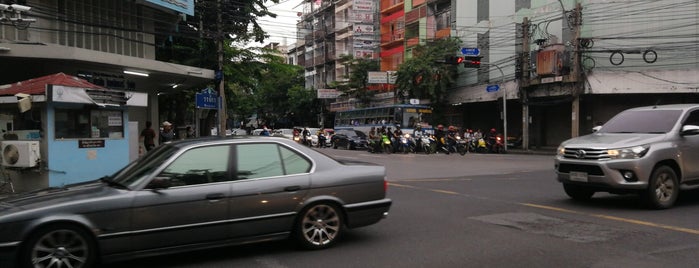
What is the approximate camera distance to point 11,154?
11.0 m

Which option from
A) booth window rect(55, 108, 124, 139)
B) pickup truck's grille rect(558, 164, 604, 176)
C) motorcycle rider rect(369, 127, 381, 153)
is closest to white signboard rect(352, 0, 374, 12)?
motorcycle rider rect(369, 127, 381, 153)

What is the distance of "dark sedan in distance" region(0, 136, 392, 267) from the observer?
16.4 feet

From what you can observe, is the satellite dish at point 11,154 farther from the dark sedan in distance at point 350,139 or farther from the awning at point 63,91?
the dark sedan in distance at point 350,139

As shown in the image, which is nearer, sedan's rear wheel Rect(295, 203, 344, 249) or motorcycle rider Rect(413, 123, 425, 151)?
sedan's rear wheel Rect(295, 203, 344, 249)

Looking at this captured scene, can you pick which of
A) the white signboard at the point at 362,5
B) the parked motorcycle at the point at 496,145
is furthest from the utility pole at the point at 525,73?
the white signboard at the point at 362,5

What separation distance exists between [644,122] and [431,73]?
27.2m

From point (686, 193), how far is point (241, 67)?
20899mm

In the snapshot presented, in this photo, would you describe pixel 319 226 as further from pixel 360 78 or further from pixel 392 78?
pixel 360 78

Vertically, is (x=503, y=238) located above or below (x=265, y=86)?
below

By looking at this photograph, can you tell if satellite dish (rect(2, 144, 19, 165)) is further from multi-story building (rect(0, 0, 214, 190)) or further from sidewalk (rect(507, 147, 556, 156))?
sidewalk (rect(507, 147, 556, 156))

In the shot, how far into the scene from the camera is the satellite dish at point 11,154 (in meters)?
11.0

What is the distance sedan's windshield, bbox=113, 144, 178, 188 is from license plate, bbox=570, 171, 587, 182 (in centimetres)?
639

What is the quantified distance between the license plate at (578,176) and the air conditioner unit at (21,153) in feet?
33.6

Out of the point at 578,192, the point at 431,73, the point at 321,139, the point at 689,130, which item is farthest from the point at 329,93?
the point at 689,130
